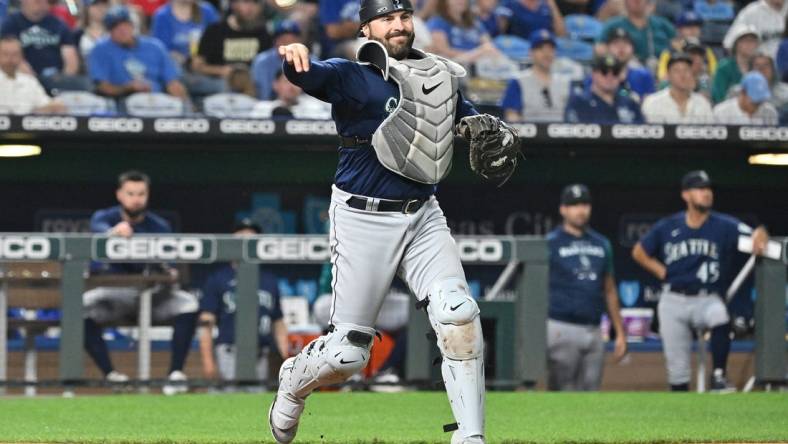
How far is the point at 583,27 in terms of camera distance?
1172 centimetres

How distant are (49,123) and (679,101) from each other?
4.36m

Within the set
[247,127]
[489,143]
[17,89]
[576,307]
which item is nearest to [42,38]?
[17,89]

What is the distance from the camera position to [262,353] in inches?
308

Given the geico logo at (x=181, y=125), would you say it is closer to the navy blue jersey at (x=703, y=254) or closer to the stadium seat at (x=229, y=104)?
the stadium seat at (x=229, y=104)

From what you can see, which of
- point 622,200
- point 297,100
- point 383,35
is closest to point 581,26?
point 622,200

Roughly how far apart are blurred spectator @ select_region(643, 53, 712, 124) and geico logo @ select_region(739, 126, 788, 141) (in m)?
0.28

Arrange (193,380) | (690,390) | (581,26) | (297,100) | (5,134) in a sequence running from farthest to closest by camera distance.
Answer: (581,26) < (297,100) < (5,134) < (690,390) < (193,380)

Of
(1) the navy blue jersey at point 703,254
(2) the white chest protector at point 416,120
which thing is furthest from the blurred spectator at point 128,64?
(2) the white chest protector at point 416,120

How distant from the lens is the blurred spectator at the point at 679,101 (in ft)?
31.8

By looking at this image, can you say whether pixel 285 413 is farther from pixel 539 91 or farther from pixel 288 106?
pixel 539 91

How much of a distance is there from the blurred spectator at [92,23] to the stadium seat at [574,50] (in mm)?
3564

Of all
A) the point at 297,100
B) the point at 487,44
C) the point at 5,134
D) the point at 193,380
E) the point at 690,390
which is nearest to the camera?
the point at 193,380

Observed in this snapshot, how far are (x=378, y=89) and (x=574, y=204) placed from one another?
14.2ft

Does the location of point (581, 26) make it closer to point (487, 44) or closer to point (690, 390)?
point (487, 44)
